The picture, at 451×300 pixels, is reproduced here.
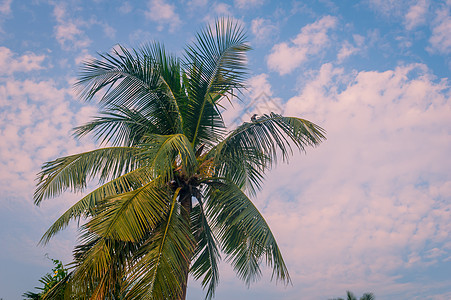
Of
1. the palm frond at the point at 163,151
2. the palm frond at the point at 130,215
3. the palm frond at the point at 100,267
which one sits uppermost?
the palm frond at the point at 163,151

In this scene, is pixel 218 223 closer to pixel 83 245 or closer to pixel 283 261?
pixel 283 261

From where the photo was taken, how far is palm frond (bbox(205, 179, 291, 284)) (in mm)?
8484

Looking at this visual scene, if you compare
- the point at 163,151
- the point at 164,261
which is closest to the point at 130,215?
the point at 164,261

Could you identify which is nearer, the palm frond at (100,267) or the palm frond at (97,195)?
the palm frond at (100,267)

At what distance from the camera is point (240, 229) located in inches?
355

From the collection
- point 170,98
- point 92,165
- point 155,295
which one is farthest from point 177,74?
point 155,295

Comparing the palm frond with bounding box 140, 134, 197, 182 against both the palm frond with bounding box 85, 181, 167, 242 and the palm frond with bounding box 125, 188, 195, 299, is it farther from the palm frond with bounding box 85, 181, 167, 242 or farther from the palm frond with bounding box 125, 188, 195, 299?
the palm frond with bounding box 125, 188, 195, 299

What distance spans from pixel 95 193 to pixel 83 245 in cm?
125

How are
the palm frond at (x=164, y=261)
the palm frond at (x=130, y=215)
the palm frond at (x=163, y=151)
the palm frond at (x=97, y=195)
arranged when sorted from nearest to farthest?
1. the palm frond at (x=163, y=151)
2. the palm frond at (x=164, y=261)
3. the palm frond at (x=130, y=215)
4. the palm frond at (x=97, y=195)

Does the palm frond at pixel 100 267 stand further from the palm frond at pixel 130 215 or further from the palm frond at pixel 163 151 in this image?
the palm frond at pixel 163 151

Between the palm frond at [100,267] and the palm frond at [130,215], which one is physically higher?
the palm frond at [130,215]

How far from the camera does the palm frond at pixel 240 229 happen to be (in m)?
8.48

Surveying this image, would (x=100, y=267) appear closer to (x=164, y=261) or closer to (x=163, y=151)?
(x=164, y=261)

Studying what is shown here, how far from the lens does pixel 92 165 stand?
32.6 feet
